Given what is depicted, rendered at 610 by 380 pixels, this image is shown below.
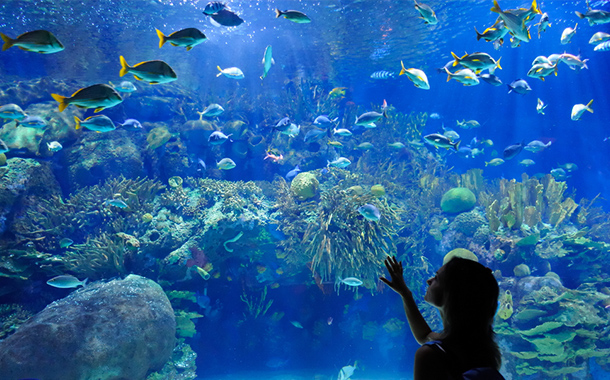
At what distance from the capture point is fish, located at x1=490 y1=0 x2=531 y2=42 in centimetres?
414

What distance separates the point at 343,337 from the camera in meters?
8.52

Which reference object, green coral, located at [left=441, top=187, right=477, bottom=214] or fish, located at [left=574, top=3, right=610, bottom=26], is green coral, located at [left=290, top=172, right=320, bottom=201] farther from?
fish, located at [left=574, top=3, right=610, bottom=26]

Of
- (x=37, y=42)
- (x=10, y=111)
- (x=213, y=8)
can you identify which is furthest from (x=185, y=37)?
(x=10, y=111)

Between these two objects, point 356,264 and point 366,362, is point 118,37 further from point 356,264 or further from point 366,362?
point 366,362

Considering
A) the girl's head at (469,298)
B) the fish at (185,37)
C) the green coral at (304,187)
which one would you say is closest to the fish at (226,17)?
the fish at (185,37)

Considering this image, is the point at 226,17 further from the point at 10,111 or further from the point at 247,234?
the point at 10,111

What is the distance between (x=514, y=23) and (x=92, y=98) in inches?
244

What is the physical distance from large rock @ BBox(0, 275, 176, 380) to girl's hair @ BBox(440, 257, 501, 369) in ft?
17.3

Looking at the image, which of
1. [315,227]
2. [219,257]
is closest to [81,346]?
[219,257]

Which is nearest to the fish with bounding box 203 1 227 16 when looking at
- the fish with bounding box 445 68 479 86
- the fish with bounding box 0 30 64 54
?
the fish with bounding box 0 30 64 54

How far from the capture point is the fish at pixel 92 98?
3.23 metres

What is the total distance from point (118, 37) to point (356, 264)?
840 inches

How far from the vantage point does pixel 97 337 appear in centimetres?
427

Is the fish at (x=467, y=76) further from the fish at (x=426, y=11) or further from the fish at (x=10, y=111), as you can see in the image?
the fish at (x=10, y=111)
